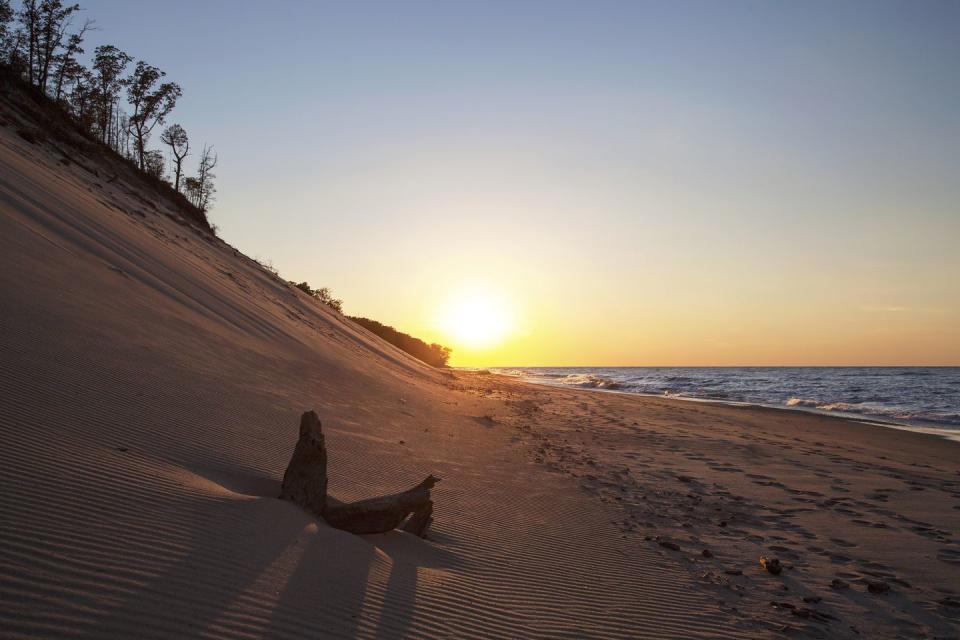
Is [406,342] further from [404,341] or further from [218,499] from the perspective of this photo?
[218,499]

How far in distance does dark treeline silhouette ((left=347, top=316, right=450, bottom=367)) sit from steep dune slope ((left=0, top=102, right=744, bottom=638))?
31321mm

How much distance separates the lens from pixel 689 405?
22312 millimetres

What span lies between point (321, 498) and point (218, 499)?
0.90m

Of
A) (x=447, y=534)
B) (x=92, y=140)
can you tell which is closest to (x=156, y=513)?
(x=447, y=534)

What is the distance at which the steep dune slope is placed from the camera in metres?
3.12

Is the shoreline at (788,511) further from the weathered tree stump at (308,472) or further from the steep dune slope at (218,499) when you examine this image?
the weathered tree stump at (308,472)

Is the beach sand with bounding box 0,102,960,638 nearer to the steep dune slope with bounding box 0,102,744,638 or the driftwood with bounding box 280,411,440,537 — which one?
the steep dune slope with bounding box 0,102,744,638

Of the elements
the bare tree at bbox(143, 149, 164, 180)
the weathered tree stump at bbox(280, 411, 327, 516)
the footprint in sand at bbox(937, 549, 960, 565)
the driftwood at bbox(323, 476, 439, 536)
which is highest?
the bare tree at bbox(143, 149, 164, 180)

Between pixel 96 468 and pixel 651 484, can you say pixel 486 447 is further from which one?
pixel 96 468

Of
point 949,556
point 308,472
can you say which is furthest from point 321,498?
point 949,556

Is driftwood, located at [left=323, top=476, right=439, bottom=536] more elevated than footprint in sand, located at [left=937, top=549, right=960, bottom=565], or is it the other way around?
driftwood, located at [left=323, top=476, right=439, bottom=536]

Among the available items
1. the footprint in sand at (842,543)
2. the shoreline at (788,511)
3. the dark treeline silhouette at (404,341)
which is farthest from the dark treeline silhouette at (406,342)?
the footprint in sand at (842,543)

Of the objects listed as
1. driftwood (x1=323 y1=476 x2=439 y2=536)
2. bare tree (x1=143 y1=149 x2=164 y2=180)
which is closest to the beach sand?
driftwood (x1=323 y1=476 x2=439 y2=536)

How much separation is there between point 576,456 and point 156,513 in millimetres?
7993
